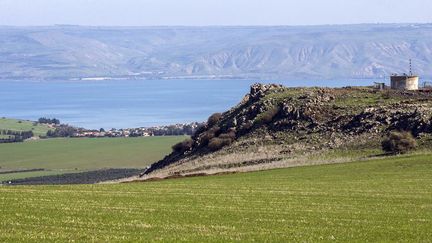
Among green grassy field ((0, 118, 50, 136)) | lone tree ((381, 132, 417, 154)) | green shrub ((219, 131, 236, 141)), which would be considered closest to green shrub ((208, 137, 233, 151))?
green shrub ((219, 131, 236, 141))

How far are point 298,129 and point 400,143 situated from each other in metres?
11.0

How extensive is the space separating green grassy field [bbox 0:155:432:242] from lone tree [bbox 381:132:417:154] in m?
11.3

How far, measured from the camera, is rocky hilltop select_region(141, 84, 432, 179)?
159 feet

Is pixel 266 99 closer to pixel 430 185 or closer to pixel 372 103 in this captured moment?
pixel 372 103

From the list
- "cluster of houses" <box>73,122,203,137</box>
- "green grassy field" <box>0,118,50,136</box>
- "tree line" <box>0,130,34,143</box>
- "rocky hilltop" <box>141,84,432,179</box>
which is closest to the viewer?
"rocky hilltop" <box>141,84,432,179</box>

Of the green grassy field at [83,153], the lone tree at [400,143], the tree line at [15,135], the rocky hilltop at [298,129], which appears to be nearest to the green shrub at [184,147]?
the rocky hilltop at [298,129]

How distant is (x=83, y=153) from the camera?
281 ft

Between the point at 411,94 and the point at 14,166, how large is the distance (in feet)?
116

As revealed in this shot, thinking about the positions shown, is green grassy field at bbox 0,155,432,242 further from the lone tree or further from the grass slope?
the grass slope

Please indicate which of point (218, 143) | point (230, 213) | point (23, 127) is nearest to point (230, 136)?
point (218, 143)

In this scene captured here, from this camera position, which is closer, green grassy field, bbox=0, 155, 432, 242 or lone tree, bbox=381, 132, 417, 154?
green grassy field, bbox=0, 155, 432, 242

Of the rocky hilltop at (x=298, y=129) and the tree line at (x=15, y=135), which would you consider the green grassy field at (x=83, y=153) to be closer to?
the tree line at (x=15, y=135)

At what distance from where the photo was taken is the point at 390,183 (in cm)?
3200

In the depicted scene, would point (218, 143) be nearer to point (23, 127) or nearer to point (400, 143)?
point (400, 143)
